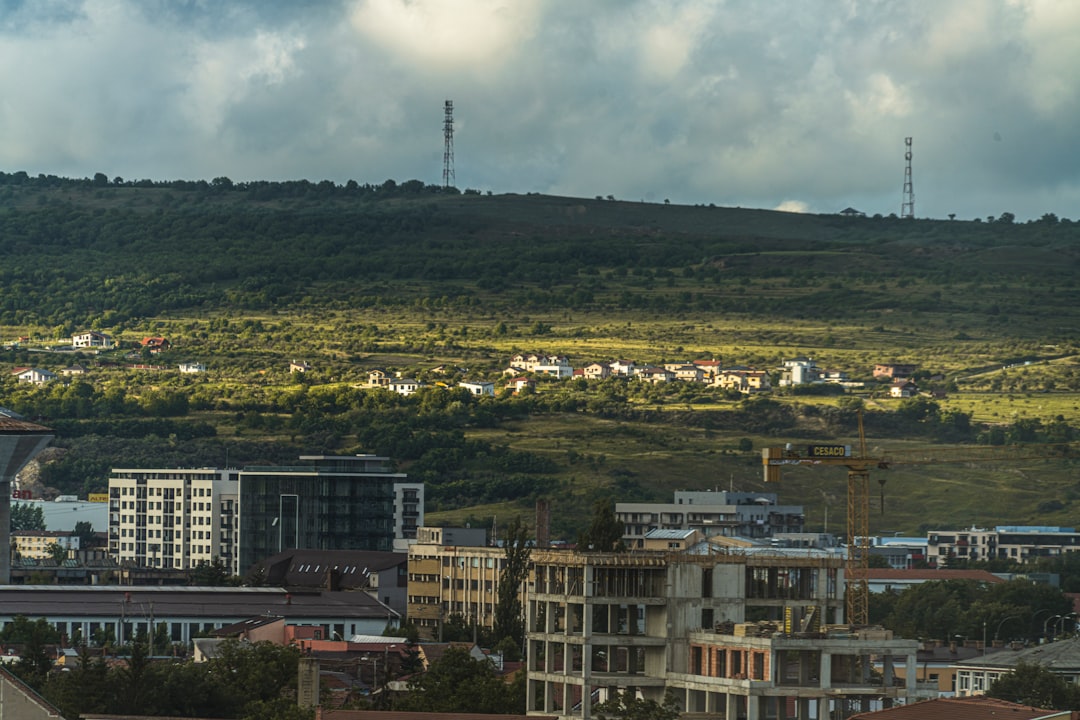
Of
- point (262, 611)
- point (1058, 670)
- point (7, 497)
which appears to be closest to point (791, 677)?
point (1058, 670)

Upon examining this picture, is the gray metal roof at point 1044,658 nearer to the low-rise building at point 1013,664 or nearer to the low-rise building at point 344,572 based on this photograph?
the low-rise building at point 1013,664

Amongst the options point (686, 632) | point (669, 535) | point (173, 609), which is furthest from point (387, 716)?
point (669, 535)

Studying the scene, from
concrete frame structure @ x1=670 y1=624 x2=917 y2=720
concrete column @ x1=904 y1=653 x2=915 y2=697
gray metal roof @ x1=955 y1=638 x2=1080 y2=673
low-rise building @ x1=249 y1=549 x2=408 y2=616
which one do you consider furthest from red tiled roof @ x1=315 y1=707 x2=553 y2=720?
low-rise building @ x1=249 y1=549 x2=408 y2=616

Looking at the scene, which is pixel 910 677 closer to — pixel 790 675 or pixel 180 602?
pixel 790 675

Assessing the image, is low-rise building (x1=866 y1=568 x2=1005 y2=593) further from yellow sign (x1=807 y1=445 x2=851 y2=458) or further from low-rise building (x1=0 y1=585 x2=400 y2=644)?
low-rise building (x1=0 y1=585 x2=400 y2=644)

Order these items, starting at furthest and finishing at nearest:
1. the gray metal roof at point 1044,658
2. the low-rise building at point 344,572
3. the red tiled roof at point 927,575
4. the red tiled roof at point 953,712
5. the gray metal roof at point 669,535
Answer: the red tiled roof at point 927,575, the gray metal roof at point 669,535, the low-rise building at point 344,572, the gray metal roof at point 1044,658, the red tiled roof at point 953,712

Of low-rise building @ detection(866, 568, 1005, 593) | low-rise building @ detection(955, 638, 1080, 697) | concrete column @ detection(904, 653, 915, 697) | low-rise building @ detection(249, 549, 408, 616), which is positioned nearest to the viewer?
concrete column @ detection(904, 653, 915, 697)

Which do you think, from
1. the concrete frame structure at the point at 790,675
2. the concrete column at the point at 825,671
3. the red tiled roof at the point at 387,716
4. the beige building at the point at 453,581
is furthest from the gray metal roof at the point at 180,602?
the concrete column at the point at 825,671
